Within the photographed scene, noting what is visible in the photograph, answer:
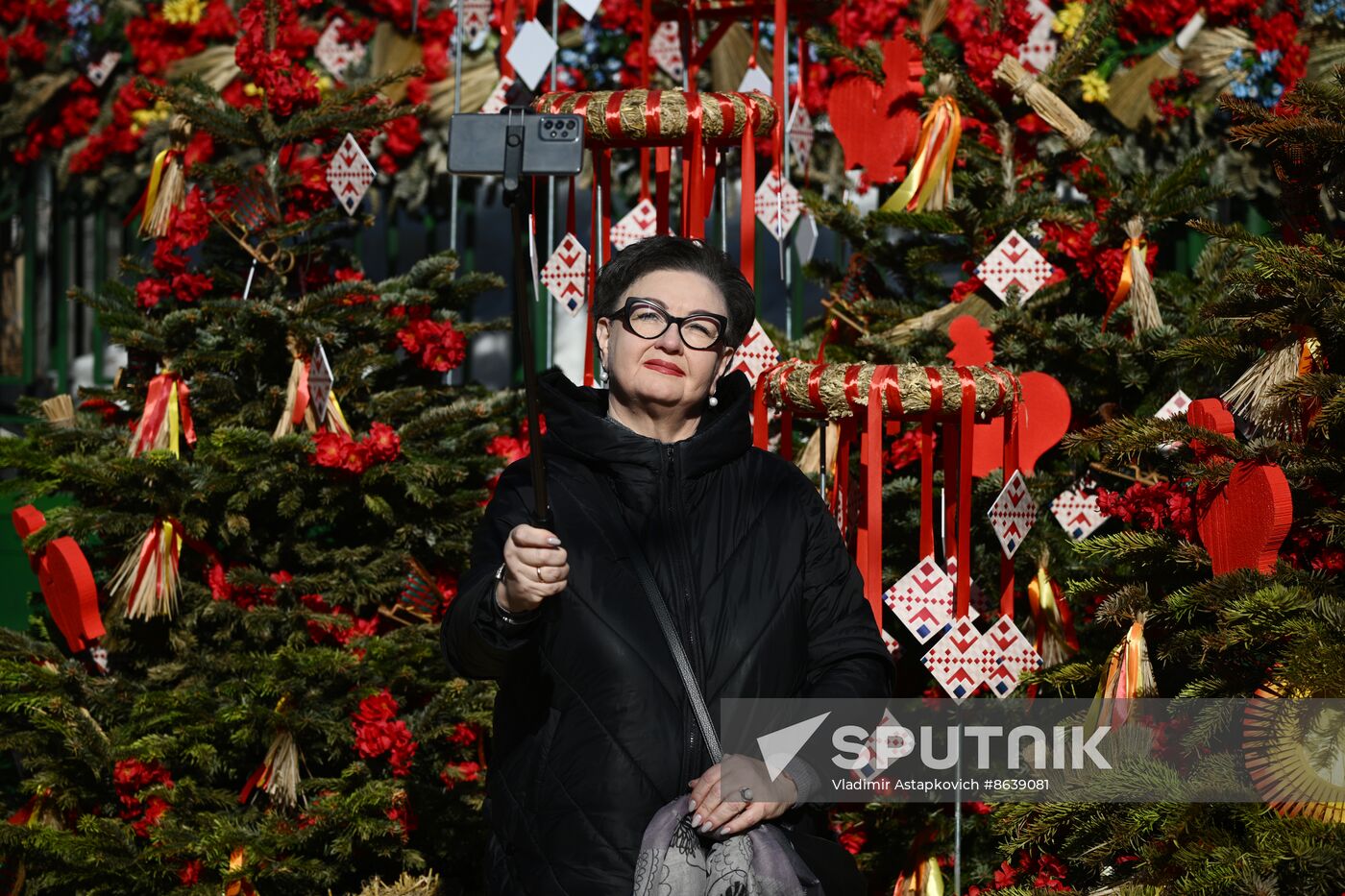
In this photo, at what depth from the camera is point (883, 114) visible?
4449 millimetres

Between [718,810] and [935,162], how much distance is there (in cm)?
250

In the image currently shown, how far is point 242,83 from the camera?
6.18 meters

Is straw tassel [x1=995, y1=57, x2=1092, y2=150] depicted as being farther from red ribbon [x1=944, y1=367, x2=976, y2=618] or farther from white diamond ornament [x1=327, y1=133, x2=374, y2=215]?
white diamond ornament [x1=327, y1=133, x2=374, y2=215]

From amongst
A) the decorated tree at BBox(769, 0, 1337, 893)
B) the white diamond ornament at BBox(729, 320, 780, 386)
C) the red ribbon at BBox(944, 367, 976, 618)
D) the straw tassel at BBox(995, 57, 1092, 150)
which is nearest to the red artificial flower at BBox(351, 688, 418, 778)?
the decorated tree at BBox(769, 0, 1337, 893)

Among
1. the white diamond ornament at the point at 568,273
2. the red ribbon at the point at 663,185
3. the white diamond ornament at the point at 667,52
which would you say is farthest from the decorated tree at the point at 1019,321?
the white diamond ornament at the point at 667,52

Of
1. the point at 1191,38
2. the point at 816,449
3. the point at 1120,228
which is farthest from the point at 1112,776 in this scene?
the point at 1191,38

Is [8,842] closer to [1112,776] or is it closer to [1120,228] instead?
[1112,776]

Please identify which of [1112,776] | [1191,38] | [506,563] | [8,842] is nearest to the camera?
[506,563]

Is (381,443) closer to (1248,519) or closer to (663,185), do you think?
(663,185)

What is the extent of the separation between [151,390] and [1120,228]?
9.02ft

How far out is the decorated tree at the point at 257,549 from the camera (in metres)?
3.83

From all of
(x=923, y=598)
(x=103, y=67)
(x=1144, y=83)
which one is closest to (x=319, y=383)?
(x=923, y=598)

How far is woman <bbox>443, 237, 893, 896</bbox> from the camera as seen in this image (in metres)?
2.28

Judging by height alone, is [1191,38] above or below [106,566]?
above
